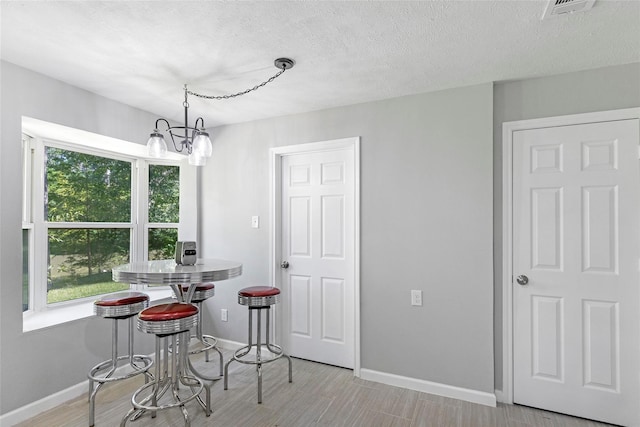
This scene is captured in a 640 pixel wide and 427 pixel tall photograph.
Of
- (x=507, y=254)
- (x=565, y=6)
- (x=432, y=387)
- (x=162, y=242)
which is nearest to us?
(x=565, y=6)

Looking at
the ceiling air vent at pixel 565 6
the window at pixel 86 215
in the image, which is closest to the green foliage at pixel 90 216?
the window at pixel 86 215

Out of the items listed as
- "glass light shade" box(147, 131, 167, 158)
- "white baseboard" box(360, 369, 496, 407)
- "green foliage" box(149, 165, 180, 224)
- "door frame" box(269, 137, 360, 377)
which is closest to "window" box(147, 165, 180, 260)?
"green foliage" box(149, 165, 180, 224)

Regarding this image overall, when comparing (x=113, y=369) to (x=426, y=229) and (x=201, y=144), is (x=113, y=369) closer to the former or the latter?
(x=201, y=144)

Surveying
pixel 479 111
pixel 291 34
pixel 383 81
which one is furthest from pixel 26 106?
pixel 479 111

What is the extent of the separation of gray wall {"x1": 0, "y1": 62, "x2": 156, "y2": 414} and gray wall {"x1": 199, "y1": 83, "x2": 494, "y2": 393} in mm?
1867

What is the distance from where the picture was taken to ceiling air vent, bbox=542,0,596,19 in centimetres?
153

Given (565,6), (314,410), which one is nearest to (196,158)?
(314,410)

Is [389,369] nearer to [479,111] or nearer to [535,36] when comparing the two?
[479,111]

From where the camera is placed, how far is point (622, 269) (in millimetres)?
2148

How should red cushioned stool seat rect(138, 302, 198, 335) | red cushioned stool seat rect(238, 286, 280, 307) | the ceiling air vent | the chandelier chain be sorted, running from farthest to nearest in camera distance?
red cushioned stool seat rect(238, 286, 280, 307)
the chandelier chain
red cushioned stool seat rect(138, 302, 198, 335)
the ceiling air vent

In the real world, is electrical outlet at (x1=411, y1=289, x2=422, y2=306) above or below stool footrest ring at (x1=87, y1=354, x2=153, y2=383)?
above

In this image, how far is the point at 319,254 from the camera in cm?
313

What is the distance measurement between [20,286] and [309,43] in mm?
2496

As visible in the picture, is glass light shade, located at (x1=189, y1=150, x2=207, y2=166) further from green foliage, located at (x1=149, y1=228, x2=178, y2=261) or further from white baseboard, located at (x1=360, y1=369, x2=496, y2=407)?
white baseboard, located at (x1=360, y1=369, x2=496, y2=407)
